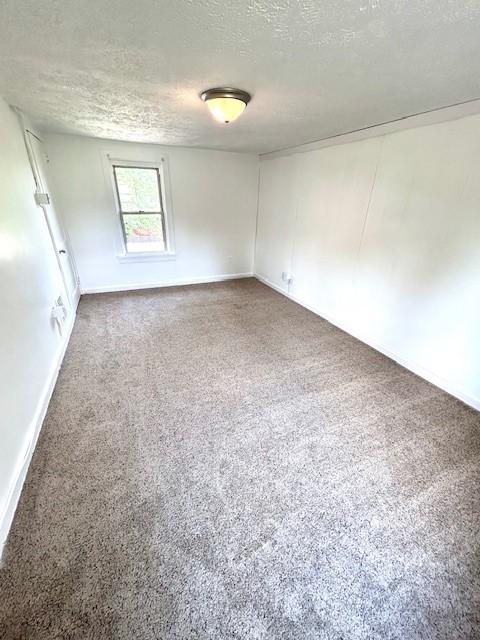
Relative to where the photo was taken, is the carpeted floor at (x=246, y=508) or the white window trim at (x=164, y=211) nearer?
the carpeted floor at (x=246, y=508)

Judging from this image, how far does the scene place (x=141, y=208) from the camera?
13.5 ft

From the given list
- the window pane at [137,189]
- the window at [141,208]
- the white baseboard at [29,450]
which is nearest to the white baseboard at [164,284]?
the window at [141,208]

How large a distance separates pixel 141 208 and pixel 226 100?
2.75 m

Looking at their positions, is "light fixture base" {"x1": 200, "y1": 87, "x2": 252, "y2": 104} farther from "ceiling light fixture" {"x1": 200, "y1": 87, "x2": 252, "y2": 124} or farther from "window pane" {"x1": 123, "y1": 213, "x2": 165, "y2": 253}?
"window pane" {"x1": 123, "y1": 213, "x2": 165, "y2": 253}

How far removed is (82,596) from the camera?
1.08 m

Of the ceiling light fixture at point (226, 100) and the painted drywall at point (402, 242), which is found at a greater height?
the ceiling light fixture at point (226, 100)

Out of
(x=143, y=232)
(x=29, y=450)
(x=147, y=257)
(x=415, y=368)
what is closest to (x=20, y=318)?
(x=29, y=450)

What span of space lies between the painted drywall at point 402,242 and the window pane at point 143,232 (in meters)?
2.16

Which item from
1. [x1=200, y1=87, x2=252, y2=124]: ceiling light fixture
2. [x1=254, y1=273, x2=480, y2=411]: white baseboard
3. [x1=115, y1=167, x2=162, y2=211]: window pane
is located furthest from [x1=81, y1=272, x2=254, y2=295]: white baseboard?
[x1=200, y1=87, x2=252, y2=124]: ceiling light fixture

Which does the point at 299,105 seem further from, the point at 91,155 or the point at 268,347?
the point at 91,155

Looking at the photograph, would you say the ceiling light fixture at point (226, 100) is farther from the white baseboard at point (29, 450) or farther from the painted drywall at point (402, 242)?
the white baseboard at point (29, 450)

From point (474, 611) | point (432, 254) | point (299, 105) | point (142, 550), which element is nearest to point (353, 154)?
point (299, 105)

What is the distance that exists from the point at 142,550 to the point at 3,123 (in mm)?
2940

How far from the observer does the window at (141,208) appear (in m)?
3.93
